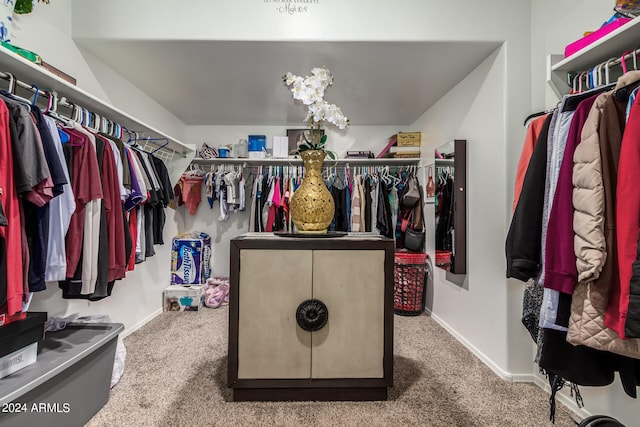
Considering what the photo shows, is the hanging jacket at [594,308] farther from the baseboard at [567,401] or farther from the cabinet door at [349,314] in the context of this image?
the baseboard at [567,401]

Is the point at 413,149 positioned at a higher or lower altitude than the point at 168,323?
higher

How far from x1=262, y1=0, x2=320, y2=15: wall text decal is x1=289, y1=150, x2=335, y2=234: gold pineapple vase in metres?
1.01

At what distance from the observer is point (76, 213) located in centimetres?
138

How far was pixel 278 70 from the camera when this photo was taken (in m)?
2.35

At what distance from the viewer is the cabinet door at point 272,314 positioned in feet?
4.87

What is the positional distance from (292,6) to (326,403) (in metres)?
2.40

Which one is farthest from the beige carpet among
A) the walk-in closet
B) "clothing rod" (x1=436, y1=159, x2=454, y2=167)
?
"clothing rod" (x1=436, y1=159, x2=454, y2=167)

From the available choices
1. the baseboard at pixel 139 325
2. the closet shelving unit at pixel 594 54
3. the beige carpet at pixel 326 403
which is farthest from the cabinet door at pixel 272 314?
the baseboard at pixel 139 325

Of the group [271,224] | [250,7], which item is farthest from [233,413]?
[250,7]

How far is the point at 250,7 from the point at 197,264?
2.58m

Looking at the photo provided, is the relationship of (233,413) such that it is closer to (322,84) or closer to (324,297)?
(324,297)

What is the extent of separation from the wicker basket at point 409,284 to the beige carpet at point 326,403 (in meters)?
0.73

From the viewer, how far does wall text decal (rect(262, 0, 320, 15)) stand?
1.94 metres

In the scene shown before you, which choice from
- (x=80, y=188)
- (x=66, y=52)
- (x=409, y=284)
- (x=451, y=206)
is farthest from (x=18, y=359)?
(x=409, y=284)
